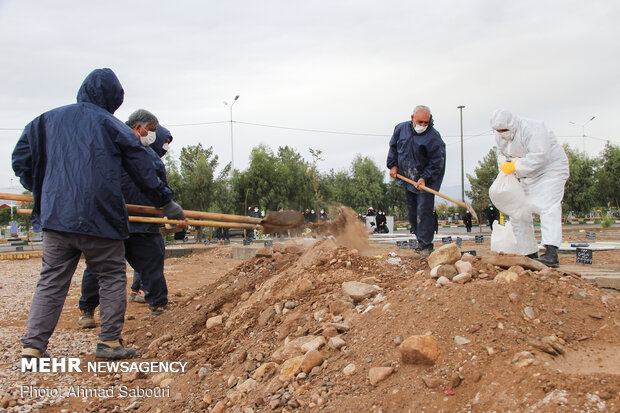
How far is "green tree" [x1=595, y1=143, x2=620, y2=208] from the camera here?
3534 centimetres

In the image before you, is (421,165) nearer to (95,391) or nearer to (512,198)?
(512,198)

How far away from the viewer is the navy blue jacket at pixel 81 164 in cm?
288

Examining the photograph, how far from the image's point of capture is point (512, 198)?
4.32m

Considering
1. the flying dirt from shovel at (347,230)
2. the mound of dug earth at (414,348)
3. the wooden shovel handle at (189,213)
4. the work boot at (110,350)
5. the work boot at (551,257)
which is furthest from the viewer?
the flying dirt from shovel at (347,230)

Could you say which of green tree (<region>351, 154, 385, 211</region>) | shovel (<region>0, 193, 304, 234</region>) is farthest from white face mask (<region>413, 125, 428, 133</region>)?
green tree (<region>351, 154, 385, 211</region>)

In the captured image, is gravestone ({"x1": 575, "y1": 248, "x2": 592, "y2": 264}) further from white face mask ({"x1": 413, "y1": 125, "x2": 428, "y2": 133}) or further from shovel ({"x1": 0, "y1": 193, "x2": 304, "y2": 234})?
shovel ({"x1": 0, "y1": 193, "x2": 304, "y2": 234})

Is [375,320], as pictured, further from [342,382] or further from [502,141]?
[502,141]

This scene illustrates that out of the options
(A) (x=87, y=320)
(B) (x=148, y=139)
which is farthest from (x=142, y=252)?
(B) (x=148, y=139)

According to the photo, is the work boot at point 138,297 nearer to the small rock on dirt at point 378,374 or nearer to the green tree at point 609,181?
the small rock on dirt at point 378,374

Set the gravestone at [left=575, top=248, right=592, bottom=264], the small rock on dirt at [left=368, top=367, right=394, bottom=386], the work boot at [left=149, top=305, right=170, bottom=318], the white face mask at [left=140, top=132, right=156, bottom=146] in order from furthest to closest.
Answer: the gravestone at [left=575, top=248, right=592, bottom=264] → the work boot at [left=149, top=305, right=170, bottom=318] → the white face mask at [left=140, top=132, right=156, bottom=146] → the small rock on dirt at [left=368, top=367, right=394, bottom=386]

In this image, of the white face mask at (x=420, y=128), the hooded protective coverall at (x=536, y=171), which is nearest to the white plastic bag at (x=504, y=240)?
the hooded protective coverall at (x=536, y=171)

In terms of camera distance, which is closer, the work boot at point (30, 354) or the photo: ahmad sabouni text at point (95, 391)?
the photo: ahmad sabouni text at point (95, 391)

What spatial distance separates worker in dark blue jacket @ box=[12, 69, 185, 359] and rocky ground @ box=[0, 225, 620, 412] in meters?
0.41

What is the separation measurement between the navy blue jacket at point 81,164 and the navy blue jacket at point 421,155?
316 centimetres
